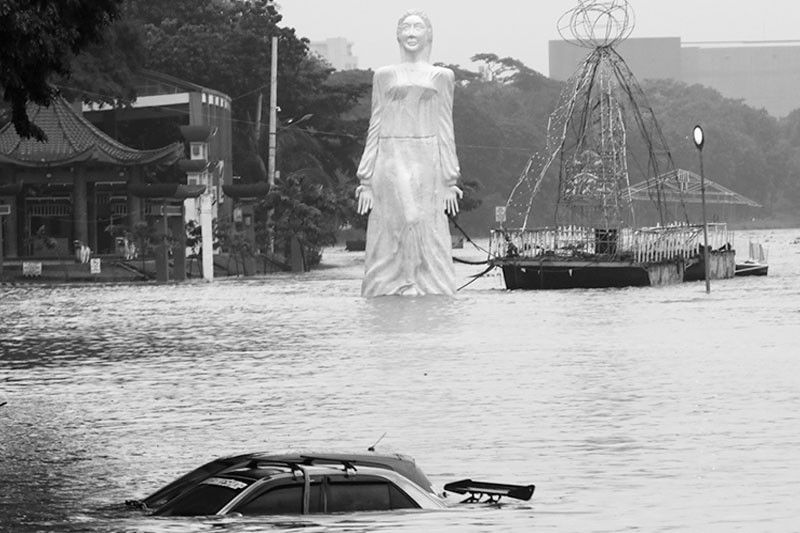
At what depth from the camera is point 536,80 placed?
175125 millimetres

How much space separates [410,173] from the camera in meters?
40.8

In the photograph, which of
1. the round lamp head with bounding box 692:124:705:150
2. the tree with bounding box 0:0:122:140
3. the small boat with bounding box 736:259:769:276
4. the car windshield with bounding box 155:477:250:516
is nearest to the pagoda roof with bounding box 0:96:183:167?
the small boat with bounding box 736:259:769:276

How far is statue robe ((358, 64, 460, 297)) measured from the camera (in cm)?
4062

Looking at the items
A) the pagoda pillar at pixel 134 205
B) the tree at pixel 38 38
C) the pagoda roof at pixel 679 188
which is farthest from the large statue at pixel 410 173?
the pagoda pillar at pixel 134 205

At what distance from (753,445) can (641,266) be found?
1289 inches

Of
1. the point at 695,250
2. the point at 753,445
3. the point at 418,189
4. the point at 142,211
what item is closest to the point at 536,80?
the point at 142,211

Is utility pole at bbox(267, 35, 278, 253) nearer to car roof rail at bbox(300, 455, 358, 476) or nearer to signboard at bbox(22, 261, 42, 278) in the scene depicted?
signboard at bbox(22, 261, 42, 278)

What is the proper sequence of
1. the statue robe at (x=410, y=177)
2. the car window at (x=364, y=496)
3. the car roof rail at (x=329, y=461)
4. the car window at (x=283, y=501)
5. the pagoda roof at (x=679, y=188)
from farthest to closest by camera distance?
the pagoda roof at (x=679, y=188) < the statue robe at (x=410, y=177) < the car roof rail at (x=329, y=461) < the car window at (x=364, y=496) < the car window at (x=283, y=501)

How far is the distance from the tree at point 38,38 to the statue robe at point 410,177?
1955 centimetres

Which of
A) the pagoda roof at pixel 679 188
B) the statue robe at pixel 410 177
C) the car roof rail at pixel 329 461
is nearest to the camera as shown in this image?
the car roof rail at pixel 329 461

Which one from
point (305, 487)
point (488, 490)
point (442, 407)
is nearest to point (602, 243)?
point (442, 407)

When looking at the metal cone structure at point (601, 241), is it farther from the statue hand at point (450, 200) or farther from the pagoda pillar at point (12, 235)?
the pagoda pillar at point (12, 235)

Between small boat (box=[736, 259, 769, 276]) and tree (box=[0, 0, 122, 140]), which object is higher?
tree (box=[0, 0, 122, 140])

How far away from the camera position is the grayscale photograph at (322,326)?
1365 cm
